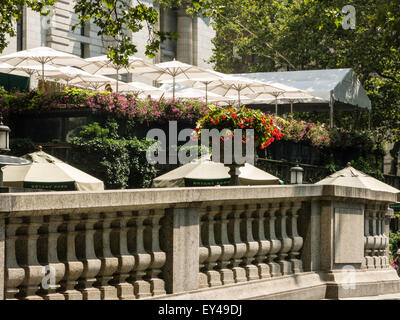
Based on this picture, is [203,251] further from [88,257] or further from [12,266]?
[12,266]

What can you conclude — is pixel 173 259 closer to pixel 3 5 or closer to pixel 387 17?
pixel 3 5

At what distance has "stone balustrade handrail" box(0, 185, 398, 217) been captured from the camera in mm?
5504

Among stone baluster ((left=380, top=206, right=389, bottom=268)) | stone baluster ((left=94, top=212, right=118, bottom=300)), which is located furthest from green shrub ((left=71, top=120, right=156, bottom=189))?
stone baluster ((left=94, top=212, right=118, bottom=300))

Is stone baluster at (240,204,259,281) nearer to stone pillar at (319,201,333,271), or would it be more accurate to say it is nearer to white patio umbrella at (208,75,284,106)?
stone pillar at (319,201,333,271)

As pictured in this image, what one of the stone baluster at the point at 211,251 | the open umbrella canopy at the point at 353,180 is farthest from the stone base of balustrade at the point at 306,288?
the open umbrella canopy at the point at 353,180

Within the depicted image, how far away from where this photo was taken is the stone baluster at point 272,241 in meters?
8.69

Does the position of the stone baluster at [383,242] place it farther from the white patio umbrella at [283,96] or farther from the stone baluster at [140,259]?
the white patio umbrella at [283,96]

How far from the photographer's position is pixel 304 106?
3288 centimetres

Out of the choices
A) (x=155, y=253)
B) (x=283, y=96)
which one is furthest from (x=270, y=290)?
(x=283, y=96)

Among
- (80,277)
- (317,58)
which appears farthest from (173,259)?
(317,58)

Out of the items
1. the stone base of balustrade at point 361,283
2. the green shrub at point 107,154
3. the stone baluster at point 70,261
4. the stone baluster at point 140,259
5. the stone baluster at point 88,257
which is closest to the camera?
the stone baluster at point 70,261

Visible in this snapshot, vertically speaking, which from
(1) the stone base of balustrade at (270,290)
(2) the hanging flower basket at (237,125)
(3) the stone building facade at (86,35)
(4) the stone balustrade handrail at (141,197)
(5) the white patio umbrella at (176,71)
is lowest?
(1) the stone base of balustrade at (270,290)

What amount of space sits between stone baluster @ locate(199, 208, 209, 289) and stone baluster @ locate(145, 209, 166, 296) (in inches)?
23.5

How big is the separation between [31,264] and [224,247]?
2579mm
